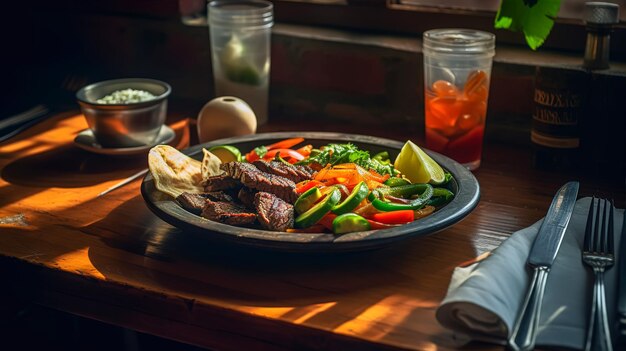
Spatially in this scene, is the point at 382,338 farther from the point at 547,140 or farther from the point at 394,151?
the point at 547,140

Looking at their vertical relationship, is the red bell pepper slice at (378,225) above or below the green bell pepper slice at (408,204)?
below

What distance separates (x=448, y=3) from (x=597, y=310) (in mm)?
1258

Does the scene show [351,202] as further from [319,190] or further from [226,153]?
[226,153]

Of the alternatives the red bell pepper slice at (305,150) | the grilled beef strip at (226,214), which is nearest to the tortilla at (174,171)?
the grilled beef strip at (226,214)

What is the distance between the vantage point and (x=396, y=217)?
1339 millimetres

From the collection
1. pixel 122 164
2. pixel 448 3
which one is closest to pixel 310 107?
pixel 448 3

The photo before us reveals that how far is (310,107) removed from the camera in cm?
224

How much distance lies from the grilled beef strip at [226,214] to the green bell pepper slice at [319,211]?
8 centimetres

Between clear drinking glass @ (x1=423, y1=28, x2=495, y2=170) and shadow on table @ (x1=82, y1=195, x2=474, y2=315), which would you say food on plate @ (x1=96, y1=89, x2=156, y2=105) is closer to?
shadow on table @ (x1=82, y1=195, x2=474, y2=315)

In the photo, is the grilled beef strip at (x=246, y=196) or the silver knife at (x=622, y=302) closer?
the silver knife at (x=622, y=302)

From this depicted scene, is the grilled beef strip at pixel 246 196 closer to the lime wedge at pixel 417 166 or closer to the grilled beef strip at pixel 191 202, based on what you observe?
the grilled beef strip at pixel 191 202

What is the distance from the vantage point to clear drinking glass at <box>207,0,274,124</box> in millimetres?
2051

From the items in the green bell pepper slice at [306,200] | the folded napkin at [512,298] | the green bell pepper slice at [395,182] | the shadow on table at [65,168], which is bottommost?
the shadow on table at [65,168]

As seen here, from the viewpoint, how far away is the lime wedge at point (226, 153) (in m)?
1.66
